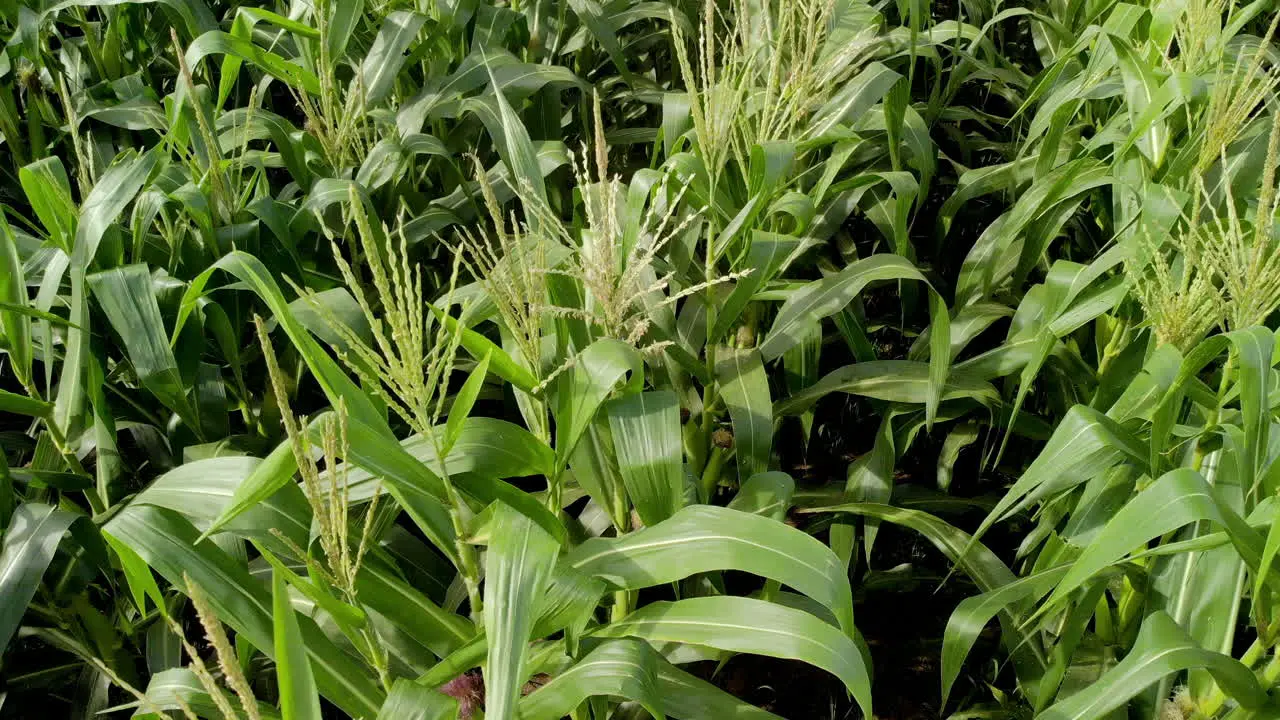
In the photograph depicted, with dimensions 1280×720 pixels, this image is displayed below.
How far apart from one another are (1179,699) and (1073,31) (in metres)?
1.59

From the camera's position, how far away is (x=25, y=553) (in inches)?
45.3

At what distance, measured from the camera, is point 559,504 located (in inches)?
44.1

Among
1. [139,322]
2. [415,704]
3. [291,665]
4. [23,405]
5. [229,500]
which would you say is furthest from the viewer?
[139,322]

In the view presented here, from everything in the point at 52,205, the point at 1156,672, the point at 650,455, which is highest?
the point at 52,205

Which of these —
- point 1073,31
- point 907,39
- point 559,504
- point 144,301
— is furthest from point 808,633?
point 1073,31

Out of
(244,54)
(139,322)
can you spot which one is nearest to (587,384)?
(139,322)

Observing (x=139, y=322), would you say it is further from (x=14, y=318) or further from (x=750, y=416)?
(x=750, y=416)

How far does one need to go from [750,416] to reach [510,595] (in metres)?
0.59

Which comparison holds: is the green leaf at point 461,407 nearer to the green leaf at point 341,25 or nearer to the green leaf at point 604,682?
the green leaf at point 604,682

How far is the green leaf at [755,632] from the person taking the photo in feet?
2.90

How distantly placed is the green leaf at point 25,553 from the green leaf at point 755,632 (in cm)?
68

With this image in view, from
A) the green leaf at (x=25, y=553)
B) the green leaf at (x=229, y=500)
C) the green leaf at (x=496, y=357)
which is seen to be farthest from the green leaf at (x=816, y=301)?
the green leaf at (x=25, y=553)

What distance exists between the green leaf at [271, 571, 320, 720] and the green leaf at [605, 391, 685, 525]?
0.44 m

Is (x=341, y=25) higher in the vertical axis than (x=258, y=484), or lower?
higher
